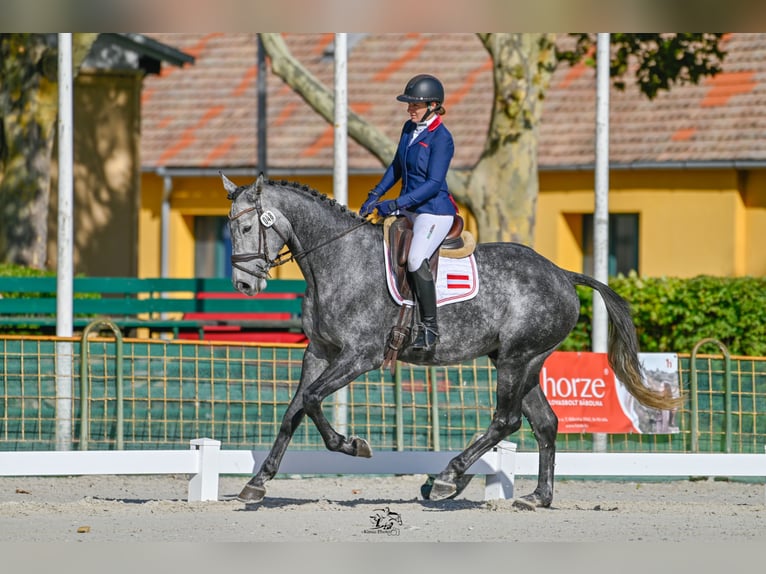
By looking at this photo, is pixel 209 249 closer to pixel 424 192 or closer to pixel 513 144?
pixel 513 144

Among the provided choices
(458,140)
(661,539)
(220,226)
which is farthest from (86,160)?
(661,539)

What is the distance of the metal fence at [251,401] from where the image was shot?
46.2ft

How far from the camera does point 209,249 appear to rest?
32719 mm

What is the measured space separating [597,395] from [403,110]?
16.2 metres

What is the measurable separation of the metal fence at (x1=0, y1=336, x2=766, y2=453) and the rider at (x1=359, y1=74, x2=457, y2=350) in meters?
3.50

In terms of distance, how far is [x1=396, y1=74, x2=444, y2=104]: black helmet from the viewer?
1123 centimetres

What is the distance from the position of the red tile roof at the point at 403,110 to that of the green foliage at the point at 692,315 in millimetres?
9682

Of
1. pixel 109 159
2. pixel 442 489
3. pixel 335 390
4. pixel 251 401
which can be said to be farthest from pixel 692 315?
pixel 109 159

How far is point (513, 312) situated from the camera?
11648 millimetres

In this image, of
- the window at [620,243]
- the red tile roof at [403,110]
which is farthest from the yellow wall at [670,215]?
the red tile roof at [403,110]

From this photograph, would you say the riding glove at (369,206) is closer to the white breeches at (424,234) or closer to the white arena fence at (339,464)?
the white breeches at (424,234)

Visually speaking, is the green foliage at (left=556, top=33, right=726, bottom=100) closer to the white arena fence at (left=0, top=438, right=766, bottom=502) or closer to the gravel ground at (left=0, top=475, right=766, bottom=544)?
the gravel ground at (left=0, top=475, right=766, bottom=544)

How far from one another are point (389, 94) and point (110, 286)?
1196 centimetres

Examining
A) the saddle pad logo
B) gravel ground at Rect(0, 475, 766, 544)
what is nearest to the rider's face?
the saddle pad logo
